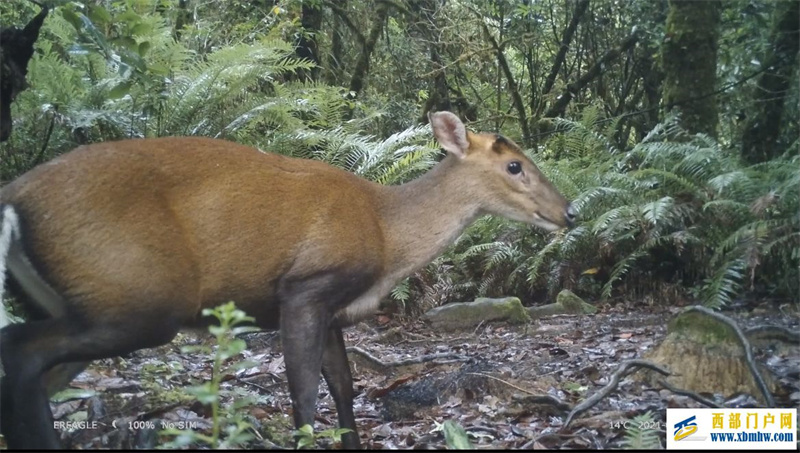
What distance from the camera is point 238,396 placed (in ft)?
20.1

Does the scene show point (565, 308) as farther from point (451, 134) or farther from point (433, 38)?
point (433, 38)

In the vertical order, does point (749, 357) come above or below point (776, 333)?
below

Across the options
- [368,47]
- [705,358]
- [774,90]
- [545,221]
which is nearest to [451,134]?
[545,221]

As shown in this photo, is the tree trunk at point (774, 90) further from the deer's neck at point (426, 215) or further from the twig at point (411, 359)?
the deer's neck at point (426, 215)

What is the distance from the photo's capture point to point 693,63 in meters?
11.9

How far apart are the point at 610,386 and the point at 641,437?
1077mm

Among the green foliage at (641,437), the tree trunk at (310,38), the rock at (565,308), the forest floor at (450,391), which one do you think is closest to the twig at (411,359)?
the forest floor at (450,391)

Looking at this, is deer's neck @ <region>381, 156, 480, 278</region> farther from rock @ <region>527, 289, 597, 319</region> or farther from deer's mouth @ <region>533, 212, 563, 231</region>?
rock @ <region>527, 289, 597, 319</region>

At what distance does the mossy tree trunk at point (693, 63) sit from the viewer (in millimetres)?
11758

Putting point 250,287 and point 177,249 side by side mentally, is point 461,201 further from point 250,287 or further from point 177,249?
point 177,249

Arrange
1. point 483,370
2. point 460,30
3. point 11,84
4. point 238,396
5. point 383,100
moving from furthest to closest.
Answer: point 460,30
point 383,100
point 483,370
point 238,396
point 11,84

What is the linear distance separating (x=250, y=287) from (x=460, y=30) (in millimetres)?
12518

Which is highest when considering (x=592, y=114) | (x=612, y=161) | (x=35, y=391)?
(x=592, y=114)

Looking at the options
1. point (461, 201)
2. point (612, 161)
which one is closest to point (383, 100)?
A: point (612, 161)
